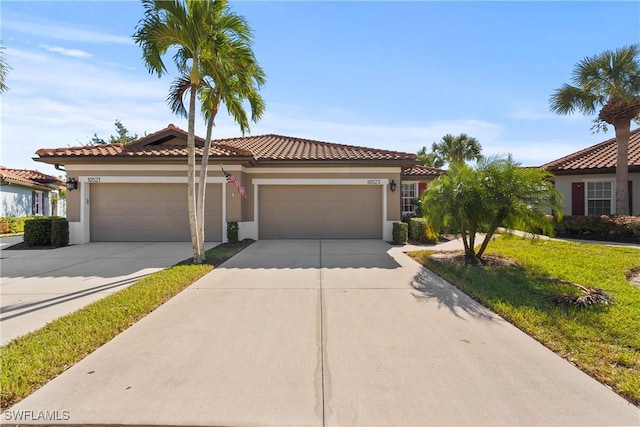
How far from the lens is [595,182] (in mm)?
14617

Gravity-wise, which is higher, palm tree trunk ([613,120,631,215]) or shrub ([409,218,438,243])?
palm tree trunk ([613,120,631,215])

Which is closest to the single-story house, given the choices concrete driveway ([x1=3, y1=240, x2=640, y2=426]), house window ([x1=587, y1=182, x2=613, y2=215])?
concrete driveway ([x1=3, y1=240, x2=640, y2=426])

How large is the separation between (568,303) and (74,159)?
14432mm

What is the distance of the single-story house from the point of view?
11609mm

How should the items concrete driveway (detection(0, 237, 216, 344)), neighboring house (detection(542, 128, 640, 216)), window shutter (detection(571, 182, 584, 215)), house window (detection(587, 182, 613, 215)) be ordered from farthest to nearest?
window shutter (detection(571, 182, 584, 215))
house window (detection(587, 182, 613, 215))
neighboring house (detection(542, 128, 640, 216))
concrete driveway (detection(0, 237, 216, 344))

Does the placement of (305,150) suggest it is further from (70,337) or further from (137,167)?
(70,337)

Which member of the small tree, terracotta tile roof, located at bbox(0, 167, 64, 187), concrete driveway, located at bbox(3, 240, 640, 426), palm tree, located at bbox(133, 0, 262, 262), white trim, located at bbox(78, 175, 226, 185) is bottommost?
concrete driveway, located at bbox(3, 240, 640, 426)

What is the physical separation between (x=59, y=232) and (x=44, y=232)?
480 millimetres

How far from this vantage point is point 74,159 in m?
11.4

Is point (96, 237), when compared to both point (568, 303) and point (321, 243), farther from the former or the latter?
point (568, 303)

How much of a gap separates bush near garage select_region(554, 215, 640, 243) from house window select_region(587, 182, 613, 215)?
2096mm

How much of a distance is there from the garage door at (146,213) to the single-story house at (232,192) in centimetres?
4

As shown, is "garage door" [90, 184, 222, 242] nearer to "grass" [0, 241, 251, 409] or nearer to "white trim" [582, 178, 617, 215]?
"grass" [0, 241, 251, 409]

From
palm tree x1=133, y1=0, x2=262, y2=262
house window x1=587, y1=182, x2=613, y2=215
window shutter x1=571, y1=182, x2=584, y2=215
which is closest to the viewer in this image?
palm tree x1=133, y1=0, x2=262, y2=262
